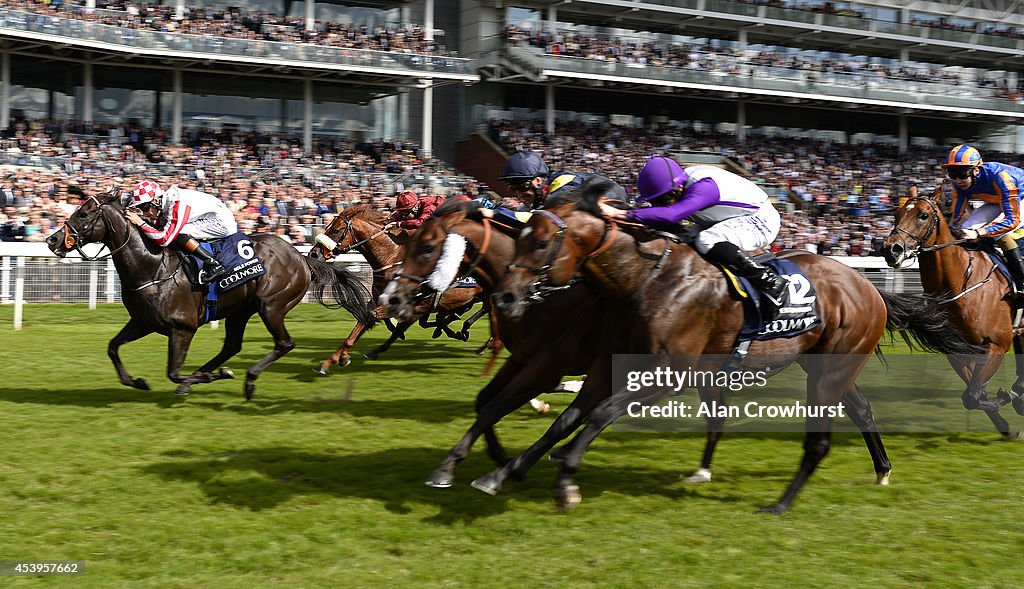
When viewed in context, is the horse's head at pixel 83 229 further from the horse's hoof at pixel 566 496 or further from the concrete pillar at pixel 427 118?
the concrete pillar at pixel 427 118

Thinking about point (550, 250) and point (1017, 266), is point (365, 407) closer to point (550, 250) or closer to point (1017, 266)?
point (550, 250)

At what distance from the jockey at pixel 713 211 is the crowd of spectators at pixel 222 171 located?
12.7 m

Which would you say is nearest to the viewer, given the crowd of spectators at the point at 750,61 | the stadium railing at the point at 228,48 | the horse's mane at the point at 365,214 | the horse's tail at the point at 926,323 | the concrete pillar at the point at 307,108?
the horse's tail at the point at 926,323

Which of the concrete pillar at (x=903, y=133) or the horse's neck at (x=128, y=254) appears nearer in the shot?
the horse's neck at (x=128, y=254)

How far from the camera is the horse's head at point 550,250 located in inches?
165

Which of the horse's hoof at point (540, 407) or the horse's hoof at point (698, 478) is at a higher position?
the horse's hoof at point (698, 478)

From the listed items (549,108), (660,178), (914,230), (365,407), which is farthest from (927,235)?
(549,108)

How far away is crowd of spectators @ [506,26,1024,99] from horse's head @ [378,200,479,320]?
2423cm

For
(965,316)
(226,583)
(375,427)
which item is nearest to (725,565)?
(226,583)

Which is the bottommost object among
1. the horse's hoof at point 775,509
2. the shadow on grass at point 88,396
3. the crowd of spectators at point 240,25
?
the shadow on grass at point 88,396

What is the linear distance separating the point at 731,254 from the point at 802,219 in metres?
21.2

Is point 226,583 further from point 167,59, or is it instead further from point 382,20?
point 382,20
